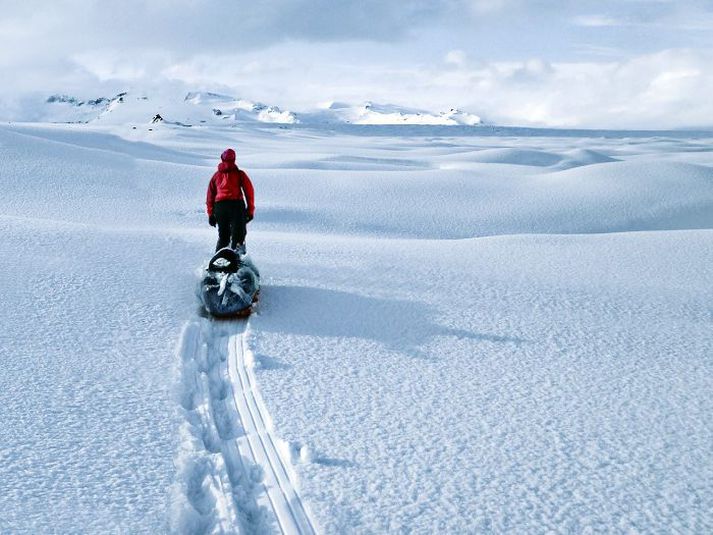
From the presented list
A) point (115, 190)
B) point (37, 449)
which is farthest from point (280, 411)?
point (115, 190)

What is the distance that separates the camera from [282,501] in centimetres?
299

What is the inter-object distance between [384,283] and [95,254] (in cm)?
345

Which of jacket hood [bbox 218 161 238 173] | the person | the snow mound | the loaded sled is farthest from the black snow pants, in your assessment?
the snow mound

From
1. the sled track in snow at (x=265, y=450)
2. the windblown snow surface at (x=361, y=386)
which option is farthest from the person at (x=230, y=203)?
the sled track in snow at (x=265, y=450)

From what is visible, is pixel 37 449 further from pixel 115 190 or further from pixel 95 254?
pixel 115 190

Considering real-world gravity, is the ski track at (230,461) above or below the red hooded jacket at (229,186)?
below

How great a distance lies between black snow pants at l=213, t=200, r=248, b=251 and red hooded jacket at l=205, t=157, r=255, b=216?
6 cm

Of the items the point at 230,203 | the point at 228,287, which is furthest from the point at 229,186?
the point at 228,287

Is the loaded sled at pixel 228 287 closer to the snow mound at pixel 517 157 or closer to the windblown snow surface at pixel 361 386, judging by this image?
the windblown snow surface at pixel 361 386

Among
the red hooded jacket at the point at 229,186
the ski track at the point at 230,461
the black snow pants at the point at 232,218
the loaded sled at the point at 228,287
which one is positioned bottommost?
the ski track at the point at 230,461

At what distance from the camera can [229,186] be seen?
6.80 m

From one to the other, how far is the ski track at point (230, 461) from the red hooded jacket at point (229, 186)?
246 cm

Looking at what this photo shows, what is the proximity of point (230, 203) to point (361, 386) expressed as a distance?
3.34 meters

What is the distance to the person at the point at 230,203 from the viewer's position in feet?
22.3
